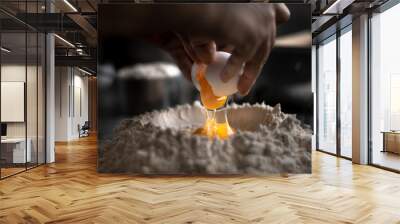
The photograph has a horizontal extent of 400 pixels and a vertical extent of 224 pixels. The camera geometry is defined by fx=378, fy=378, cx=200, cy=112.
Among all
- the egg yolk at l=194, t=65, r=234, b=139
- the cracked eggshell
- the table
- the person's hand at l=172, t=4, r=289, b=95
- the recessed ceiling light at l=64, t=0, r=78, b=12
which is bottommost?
the table

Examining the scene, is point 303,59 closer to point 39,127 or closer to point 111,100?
point 111,100

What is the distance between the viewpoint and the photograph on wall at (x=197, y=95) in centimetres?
527

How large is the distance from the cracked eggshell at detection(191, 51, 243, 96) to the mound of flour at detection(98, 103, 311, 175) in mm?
264

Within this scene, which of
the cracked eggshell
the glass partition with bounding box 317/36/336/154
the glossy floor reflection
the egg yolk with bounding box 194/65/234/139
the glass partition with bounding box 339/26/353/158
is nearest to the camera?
the glossy floor reflection

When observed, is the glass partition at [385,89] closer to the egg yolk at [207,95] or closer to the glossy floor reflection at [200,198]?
the glossy floor reflection at [200,198]

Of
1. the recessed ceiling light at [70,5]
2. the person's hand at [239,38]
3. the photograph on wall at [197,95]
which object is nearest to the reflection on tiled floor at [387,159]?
the photograph on wall at [197,95]

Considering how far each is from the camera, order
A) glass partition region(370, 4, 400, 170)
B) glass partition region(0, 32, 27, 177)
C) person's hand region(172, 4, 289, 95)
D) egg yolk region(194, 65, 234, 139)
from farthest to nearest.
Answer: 1. glass partition region(370, 4, 400, 170)
2. glass partition region(0, 32, 27, 177)
3. egg yolk region(194, 65, 234, 139)
4. person's hand region(172, 4, 289, 95)

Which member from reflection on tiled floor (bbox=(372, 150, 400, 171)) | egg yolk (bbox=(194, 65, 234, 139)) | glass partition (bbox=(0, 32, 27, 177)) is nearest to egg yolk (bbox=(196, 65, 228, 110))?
egg yolk (bbox=(194, 65, 234, 139))

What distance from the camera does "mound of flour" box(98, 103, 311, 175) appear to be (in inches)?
208

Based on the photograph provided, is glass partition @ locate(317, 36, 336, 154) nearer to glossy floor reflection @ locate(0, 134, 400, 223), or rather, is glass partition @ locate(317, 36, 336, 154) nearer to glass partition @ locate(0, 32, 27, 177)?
glossy floor reflection @ locate(0, 134, 400, 223)

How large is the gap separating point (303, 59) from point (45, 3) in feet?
14.3

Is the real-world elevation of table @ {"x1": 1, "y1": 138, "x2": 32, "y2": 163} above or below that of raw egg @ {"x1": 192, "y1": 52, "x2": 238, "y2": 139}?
below

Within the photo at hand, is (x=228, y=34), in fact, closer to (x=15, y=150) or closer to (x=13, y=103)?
(x=13, y=103)

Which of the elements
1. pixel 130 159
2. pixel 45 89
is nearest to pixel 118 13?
pixel 130 159
